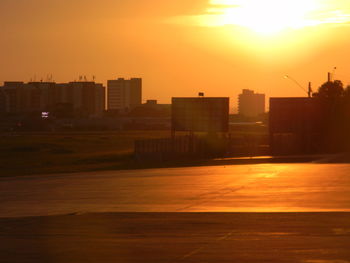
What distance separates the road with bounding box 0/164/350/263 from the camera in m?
14.7

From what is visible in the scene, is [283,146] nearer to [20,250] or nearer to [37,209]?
[37,209]

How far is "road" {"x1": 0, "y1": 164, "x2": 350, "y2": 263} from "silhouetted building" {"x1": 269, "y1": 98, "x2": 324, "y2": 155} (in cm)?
4198

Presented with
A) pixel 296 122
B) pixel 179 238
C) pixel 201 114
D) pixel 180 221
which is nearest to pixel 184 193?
pixel 180 221

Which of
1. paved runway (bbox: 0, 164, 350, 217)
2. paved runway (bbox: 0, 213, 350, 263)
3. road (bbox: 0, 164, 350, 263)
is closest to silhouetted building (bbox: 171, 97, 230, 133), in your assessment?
paved runway (bbox: 0, 164, 350, 217)

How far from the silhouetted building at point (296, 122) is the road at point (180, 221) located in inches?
1653

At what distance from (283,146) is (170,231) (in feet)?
184

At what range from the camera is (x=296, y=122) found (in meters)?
75.5

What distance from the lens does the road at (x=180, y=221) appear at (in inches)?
577

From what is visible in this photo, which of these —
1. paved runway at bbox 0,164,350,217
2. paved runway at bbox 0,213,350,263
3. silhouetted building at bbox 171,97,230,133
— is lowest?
paved runway at bbox 0,164,350,217

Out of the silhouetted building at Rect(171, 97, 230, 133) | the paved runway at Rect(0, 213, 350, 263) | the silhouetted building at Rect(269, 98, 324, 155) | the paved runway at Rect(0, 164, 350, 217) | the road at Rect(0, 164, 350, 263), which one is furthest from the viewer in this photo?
the silhouetted building at Rect(269, 98, 324, 155)

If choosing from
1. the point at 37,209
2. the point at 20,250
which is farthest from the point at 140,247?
the point at 37,209

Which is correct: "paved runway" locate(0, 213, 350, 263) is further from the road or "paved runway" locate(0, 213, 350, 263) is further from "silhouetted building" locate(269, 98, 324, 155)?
"silhouetted building" locate(269, 98, 324, 155)

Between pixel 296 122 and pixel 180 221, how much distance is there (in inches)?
2248

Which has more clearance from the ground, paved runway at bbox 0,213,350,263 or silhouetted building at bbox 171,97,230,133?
silhouetted building at bbox 171,97,230,133
